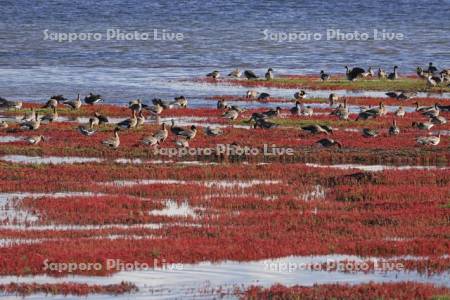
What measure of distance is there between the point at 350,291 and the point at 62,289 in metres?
5.18

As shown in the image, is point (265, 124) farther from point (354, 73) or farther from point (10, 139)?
point (354, 73)

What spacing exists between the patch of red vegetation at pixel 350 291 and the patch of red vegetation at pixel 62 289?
2180 millimetres

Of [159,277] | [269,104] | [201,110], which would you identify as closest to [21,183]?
[159,277]

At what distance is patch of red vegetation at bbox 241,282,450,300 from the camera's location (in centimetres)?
1962

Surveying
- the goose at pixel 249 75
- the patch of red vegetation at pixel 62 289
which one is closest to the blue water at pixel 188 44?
the goose at pixel 249 75

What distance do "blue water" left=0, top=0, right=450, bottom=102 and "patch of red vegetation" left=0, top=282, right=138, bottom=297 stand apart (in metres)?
31.9

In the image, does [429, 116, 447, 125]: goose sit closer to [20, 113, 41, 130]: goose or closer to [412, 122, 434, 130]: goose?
[412, 122, 434, 130]: goose

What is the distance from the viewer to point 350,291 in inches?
782

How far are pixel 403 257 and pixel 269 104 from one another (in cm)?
2746

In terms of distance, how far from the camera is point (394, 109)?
4756 cm

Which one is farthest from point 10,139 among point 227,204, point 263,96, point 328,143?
point 263,96

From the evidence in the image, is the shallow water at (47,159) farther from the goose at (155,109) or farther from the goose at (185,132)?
the goose at (155,109)

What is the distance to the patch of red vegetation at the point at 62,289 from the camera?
65.7 feet

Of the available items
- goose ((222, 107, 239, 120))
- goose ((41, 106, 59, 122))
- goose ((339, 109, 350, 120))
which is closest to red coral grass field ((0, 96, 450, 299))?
goose ((41, 106, 59, 122))
